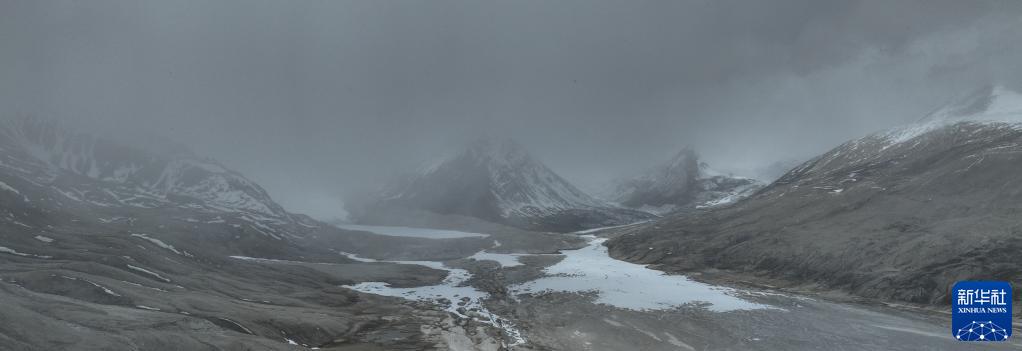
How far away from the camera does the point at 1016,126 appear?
541ft

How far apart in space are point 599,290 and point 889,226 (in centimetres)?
6244

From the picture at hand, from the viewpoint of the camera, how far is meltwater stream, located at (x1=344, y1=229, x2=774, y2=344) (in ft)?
263

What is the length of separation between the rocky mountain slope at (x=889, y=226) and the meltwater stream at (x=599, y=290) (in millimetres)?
18386

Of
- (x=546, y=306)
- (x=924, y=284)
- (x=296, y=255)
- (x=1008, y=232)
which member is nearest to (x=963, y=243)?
(x=1008, y=232)

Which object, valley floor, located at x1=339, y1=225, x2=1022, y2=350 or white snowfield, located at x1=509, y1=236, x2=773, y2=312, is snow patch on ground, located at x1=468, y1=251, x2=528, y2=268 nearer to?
white snowfield, located at x1=509, y1=236, x2=773, y2=312

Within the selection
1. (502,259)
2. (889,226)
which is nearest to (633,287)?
(889,226)

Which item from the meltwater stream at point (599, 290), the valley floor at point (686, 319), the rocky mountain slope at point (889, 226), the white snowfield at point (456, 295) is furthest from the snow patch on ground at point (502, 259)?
the valley floor at point (686, 319)

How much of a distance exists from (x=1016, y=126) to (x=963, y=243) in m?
108

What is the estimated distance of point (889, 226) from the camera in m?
113

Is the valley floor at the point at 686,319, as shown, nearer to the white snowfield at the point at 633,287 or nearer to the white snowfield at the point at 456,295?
the white snowfield at the point at 633,287

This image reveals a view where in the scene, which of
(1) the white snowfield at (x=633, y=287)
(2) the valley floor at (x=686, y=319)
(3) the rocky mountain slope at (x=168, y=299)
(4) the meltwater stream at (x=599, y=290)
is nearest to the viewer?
(3) the rocky mountain slope at (x=168, y=299)

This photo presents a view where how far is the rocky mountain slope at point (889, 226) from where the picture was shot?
87062 mm

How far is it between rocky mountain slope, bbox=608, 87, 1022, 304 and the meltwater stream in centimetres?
1839

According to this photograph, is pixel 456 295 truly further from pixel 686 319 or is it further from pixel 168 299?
pixel 168 299
